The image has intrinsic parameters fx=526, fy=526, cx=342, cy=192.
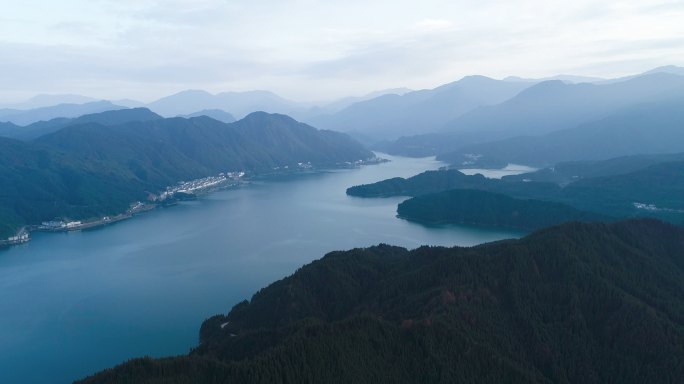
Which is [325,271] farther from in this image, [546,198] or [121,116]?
[121,116]

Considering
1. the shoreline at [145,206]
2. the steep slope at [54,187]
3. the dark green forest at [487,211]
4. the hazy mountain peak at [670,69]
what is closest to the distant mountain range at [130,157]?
the steep slope at [54,187]

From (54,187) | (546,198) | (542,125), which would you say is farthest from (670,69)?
(54,187)

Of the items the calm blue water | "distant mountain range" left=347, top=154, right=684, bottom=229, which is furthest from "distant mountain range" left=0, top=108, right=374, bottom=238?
"distant mountain range" left=347, top=154, right=684, bottom=229

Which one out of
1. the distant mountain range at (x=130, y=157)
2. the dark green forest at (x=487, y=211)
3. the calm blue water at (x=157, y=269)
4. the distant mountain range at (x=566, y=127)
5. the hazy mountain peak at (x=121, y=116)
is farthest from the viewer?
the hazy mountain peak at (x=121, y=116)

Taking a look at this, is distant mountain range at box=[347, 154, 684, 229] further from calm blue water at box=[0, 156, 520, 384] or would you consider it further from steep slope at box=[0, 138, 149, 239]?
steep slope at box=[0, 138, 149, 239]

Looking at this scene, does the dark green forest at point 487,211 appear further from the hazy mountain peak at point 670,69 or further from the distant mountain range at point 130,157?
the hazy mountain peak at point 670,69

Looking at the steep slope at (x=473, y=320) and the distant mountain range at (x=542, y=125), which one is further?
the distant mountain range at (x=542, y=125)

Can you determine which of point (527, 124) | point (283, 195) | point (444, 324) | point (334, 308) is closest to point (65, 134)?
point (283, 195)
